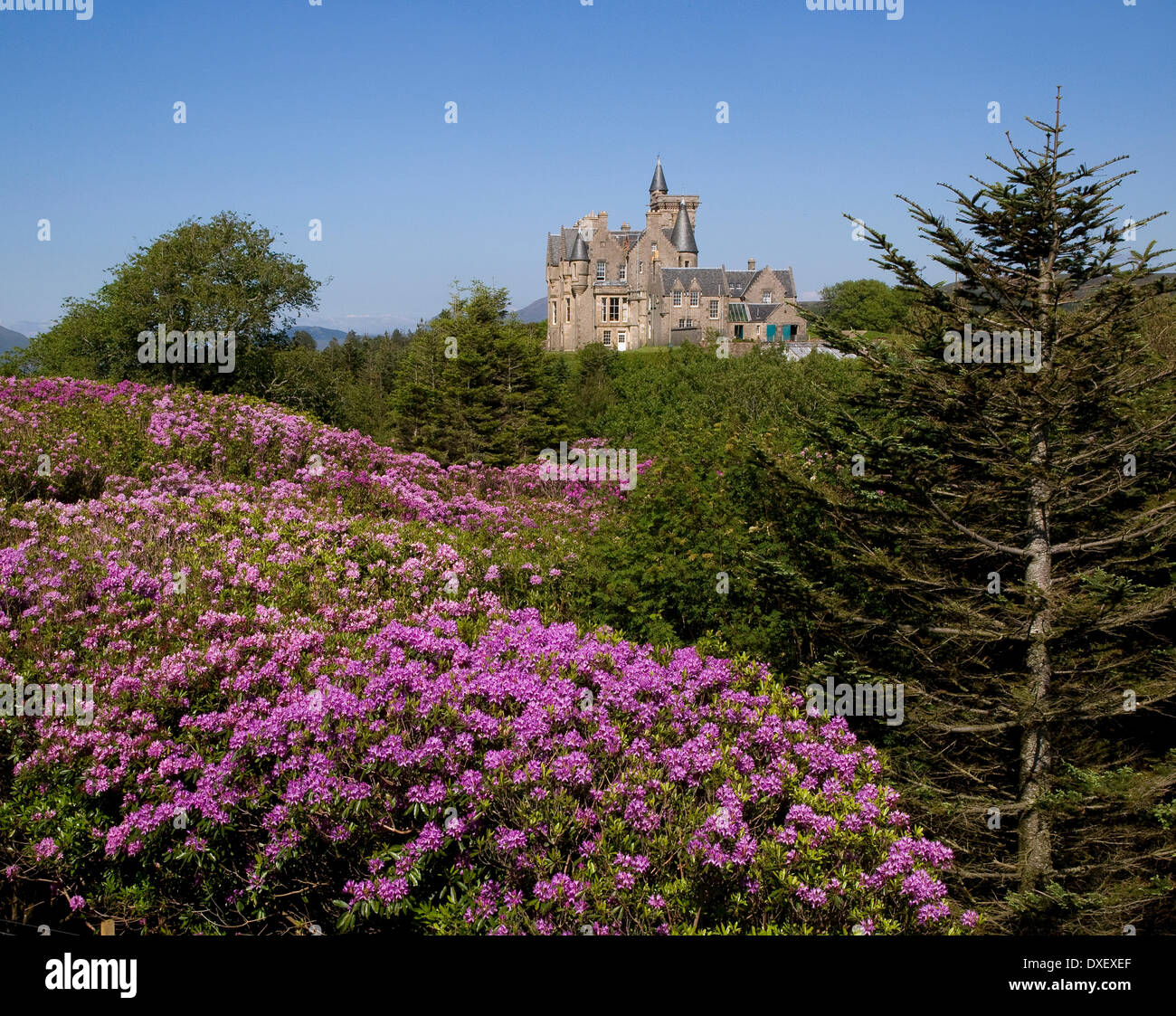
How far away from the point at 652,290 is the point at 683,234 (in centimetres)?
1114

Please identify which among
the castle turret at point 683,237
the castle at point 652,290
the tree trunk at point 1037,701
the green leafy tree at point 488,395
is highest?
the castle turret at point 683,237

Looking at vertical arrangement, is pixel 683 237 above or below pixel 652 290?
above

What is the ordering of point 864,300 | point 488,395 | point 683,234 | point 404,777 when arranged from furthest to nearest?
point 864,300 < point 683,234 < point 488,395 < point 404,777

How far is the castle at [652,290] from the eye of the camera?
84062 mm

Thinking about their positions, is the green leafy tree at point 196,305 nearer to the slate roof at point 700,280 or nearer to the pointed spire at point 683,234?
the slate roof at point 700,280

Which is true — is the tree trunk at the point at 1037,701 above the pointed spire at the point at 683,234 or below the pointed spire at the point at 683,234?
below

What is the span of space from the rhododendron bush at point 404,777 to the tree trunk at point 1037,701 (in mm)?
2391

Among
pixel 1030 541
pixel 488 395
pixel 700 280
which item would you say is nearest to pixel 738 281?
pixel 700 280

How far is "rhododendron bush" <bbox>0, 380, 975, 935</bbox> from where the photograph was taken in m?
Answer: 4.72

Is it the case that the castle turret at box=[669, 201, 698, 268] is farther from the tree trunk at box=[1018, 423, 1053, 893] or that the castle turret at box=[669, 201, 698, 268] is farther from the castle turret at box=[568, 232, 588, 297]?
the tree trunk at box=[1018, 423, 1053, 893]

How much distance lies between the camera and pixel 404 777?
5.14m

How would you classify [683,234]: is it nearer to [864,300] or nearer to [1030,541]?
[864,300]

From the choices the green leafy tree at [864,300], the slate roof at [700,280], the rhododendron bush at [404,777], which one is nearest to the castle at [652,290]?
the slate roof at [700,280]

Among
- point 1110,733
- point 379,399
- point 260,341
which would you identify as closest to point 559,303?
point 379,399
